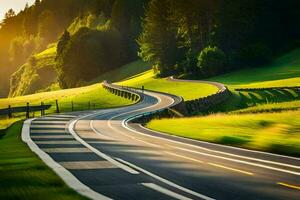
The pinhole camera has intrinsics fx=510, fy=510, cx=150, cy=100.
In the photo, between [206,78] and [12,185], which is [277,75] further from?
[12,185]

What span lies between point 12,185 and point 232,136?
1093 centimetres

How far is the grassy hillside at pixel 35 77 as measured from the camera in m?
158

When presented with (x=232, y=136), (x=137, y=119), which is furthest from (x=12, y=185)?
(x=137, y=119)

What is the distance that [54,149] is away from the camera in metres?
18.5

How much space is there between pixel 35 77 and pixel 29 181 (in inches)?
6055

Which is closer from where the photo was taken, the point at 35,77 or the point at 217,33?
the point at 217,33

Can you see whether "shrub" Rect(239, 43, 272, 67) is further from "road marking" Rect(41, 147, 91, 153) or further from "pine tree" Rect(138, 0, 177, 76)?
"road marking" Rect(41, 147, 91, 153)

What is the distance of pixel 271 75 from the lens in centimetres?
7906

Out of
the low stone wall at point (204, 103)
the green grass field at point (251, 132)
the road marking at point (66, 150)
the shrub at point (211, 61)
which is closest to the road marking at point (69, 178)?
the road marking at point (66, 150)

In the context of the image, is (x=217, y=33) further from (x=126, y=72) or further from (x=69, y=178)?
(x=69, y=178)


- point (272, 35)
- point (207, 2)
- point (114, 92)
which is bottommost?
point (114, 92)

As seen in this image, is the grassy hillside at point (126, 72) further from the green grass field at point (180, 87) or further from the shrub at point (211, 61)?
the shrub at point (211, 61)

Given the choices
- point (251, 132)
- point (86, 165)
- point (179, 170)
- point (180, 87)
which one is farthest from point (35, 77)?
point (179, 170)

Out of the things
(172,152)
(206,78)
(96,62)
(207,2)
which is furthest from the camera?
(96,62)
